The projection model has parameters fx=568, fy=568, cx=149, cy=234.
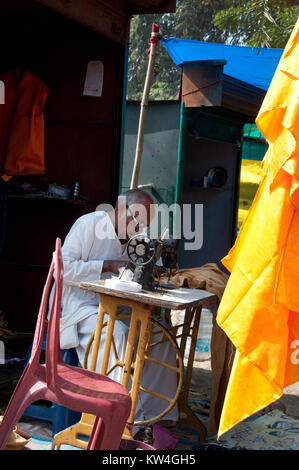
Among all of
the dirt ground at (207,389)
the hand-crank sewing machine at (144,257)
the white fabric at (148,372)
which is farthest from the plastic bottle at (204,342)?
the hand-crank sewing machine at (144,257)

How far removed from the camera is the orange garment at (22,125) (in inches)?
214

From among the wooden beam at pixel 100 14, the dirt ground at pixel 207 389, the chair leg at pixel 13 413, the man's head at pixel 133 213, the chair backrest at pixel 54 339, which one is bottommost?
the dirt ground at pixel 207 389

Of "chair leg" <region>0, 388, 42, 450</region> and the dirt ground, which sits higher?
"chair leg" <region>0, 388, 42, 450</region>

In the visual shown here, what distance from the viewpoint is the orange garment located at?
5.43 m

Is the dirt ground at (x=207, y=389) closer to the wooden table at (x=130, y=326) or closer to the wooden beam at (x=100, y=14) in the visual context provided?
the wooden table at (x=130, y=326)

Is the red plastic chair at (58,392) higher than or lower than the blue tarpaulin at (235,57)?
lower

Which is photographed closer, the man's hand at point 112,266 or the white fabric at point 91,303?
the white fabric at point 91,303

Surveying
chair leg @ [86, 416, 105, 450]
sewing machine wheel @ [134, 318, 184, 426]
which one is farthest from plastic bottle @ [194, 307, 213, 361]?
chair leg @ [86, 416, 105, 450]

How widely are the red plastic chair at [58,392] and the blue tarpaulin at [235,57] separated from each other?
4784 millimetres

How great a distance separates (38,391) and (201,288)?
6.62 feet

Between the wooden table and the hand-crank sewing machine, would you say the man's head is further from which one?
the wooden table

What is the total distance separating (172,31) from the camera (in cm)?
2189

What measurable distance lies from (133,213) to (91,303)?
Result: 0.71 metres
